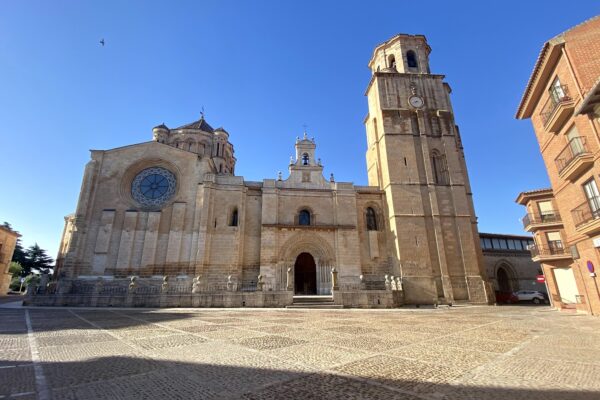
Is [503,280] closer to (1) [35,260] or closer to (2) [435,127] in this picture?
(2) [435,127]

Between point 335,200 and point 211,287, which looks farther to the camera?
point 335,200

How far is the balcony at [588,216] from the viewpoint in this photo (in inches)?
397

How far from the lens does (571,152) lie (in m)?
11.1

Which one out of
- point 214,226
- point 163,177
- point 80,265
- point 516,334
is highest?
point 163,177

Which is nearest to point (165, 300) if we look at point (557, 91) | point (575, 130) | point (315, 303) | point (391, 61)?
point (315, 303)

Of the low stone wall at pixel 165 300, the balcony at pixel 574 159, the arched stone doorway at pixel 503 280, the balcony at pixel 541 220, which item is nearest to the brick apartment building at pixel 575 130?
the balcony at pixel 574 159

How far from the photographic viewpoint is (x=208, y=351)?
15.5 feet

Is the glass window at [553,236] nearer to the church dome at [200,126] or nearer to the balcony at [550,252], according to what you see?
the balcony at [550,252]

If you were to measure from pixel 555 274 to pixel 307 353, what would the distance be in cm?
1875

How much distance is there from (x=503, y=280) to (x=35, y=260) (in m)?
55.4

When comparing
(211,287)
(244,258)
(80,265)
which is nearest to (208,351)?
(211,287)

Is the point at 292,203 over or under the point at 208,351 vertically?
over

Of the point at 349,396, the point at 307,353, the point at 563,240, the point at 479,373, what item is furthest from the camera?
the point at 563,240

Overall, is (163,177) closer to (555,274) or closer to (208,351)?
(208,351)
